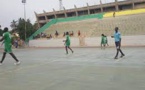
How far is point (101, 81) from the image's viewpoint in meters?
8.16

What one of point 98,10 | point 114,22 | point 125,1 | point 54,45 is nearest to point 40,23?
point 98,10

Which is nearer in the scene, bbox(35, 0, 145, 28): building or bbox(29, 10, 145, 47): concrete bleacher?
bbox(29, 10, 145, 47): concrete bleacher

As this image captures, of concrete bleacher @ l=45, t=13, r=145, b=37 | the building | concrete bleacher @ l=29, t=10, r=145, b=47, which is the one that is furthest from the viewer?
the building

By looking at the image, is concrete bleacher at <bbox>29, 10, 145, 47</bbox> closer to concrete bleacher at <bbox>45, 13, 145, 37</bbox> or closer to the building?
concrete bleacher at <bbox>45, 13, 145, 37</bbox>

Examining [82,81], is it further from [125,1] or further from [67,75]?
[125,1]

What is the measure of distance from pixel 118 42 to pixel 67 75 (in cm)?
634

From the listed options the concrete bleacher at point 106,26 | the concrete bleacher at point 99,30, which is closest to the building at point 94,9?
the concrete bleacher at point 99,30

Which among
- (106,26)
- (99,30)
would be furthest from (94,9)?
(99,30)

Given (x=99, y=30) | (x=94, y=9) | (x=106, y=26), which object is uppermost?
(x=94, y=9)

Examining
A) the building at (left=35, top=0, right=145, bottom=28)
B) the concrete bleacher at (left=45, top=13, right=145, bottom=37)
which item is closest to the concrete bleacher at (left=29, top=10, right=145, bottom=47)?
the concrete bleacher at (left=45, top=13, right=145, bottom=37)

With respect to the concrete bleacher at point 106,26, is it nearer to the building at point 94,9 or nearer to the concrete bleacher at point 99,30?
the concrete bleacher at point 99,30

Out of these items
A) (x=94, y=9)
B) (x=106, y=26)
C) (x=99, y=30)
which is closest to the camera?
(x=99, y=30)

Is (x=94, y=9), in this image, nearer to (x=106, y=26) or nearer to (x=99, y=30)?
(x=106, y=26)

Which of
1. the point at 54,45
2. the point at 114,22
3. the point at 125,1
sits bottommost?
the point at 54,45
